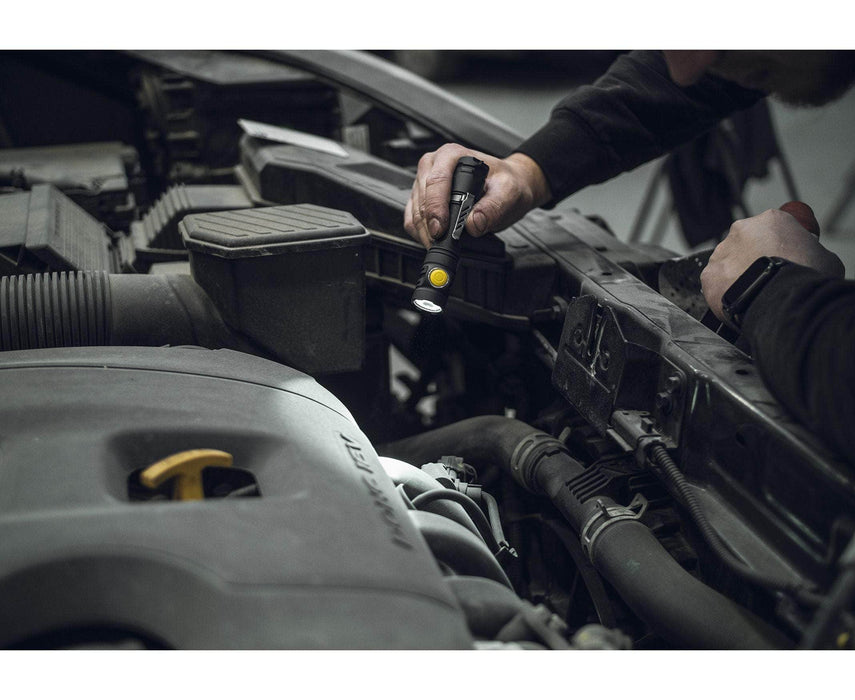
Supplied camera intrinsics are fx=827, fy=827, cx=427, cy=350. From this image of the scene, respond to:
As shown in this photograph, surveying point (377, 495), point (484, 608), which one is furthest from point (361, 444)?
point (484, 608)

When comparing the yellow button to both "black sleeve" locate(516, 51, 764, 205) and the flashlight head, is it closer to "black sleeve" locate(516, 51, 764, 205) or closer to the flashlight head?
the flashlight head

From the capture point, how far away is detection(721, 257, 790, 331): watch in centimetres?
92

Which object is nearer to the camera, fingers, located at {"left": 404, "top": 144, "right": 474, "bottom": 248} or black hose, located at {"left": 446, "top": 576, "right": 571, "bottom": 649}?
black hose, located at {"left": 446, "top": 576, "right": 571, "bottom": 649}

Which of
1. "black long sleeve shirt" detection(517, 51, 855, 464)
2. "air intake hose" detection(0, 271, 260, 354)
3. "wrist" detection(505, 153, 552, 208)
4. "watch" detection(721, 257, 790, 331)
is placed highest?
"black long sleeve shirt" detection(517, 51, 855, 464)

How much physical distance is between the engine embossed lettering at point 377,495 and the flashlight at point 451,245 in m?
0.27

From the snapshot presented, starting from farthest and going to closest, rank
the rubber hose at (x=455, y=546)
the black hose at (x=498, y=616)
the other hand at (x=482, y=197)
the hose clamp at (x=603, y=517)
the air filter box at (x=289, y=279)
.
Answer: the other hand at (x=482, y=197), the air filter box at (x=289, y=279), the hose clamp at (x=603, y=517), the rubber hose at (x=455, y=546), the black hose at (x=498, y=616)

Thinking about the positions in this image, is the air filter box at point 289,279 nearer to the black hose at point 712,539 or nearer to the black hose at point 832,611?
the black hose at point 712,539

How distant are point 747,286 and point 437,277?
1.31ft

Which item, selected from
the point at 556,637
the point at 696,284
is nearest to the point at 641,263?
the point at 696,284

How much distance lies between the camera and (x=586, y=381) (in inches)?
42.9

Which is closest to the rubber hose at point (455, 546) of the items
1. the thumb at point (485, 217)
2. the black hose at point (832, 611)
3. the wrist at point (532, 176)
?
the black hose at point (832, 611)

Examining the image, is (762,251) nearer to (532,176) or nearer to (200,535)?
(532,176)

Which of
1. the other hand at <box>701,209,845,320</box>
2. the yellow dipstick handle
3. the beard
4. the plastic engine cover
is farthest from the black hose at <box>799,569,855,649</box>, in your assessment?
the beard

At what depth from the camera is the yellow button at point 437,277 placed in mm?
1123
